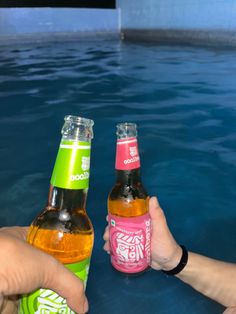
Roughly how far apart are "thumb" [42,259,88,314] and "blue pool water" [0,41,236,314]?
455 millimetres

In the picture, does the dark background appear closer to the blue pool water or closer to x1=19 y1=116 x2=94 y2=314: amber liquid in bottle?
the blue pool water

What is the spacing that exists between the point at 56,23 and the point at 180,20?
3.17m

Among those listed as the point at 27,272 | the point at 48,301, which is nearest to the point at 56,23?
the point at 48,301

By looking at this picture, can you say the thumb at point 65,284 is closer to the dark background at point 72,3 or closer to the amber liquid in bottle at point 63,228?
the amber liquid in bottle at point 63,228

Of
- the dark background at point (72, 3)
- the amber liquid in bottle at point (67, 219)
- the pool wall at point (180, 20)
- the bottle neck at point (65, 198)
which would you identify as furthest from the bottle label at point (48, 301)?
the dark background at point (72, 3)

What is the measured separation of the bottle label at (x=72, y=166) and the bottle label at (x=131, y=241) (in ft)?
0.81

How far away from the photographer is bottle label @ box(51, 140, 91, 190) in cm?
85

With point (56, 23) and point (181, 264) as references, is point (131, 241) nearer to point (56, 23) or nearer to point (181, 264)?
point (181, 264)

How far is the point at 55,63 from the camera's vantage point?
5.88m

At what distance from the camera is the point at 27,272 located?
64cm

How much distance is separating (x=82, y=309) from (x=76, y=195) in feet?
0.82

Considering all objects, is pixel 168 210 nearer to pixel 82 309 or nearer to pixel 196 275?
pixel 196 275

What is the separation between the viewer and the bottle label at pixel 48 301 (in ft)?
2.58

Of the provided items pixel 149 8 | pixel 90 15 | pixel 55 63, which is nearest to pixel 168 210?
pixel 55 63
